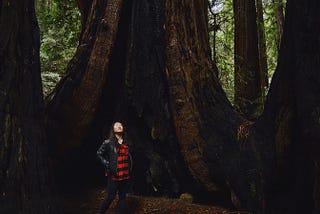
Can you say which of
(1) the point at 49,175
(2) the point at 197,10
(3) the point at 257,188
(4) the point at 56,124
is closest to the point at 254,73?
(2) the point at 197,10

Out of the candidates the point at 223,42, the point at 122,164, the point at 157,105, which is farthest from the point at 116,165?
the point at 223,42

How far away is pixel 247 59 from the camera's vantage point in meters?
8.50

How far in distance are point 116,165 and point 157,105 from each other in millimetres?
1726

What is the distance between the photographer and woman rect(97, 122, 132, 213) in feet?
17.5

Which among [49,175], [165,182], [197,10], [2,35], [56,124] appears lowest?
[165,182]

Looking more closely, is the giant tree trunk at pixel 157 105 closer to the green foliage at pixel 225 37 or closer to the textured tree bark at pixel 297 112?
the textured tree bark at pixel 297 112

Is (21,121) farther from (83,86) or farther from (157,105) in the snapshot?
(157,105)

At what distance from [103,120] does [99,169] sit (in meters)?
1.18

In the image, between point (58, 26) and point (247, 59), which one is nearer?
point (247, 59)

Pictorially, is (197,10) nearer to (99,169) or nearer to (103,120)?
(103,120)

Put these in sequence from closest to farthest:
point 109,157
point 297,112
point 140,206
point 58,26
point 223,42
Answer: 1. point 297,112
2. point 109,157
3. point 140,206
4. point 58,26
5. point 223,42

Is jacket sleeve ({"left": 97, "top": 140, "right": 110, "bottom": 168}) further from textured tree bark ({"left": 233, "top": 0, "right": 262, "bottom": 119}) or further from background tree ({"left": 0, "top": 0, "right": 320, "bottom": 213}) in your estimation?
textured tree bark ({"left": 233, "top": 0, "right": 262, "bottom": 119})

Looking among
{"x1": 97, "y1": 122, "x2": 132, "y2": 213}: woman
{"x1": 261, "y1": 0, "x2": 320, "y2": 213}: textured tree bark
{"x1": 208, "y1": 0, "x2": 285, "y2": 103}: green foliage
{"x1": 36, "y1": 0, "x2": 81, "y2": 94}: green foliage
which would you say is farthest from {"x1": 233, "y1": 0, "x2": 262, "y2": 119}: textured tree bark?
{"x1": 36, "y1": 0, "x2": 81, "y2": 94}: green foliage

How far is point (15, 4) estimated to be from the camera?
4.60 metres
